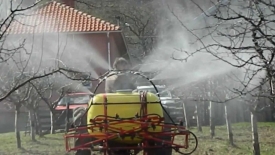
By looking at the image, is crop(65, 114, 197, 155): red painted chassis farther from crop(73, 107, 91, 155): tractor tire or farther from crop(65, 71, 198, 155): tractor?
crop(73, 107, 91, 155): tractor tire

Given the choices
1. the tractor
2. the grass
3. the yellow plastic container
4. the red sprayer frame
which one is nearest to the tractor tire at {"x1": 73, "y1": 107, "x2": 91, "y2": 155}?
the tractor

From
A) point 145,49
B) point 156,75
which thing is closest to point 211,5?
point 156,75

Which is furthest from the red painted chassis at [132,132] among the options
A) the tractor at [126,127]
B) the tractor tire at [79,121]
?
the tractor tire at [79,121]

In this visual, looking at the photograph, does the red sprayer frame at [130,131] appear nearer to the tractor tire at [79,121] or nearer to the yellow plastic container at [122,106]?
the yellow plastic container at [122,106]

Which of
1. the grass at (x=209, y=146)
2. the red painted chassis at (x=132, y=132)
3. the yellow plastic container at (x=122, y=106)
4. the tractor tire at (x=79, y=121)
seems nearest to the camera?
the red painted chassis at (x=132, y=132)

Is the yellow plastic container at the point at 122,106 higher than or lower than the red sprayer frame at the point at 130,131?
higher

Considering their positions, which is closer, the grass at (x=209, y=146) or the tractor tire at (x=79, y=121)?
the tractor tire at (x=79, y=121)

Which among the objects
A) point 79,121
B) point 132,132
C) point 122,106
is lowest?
point 132,132

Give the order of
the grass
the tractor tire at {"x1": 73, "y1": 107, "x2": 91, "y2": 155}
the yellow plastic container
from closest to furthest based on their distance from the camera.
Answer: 1. the yellow plastic container
2. the tractor tire at {"x1": 73, "y1": 107, "x2": 91, "y2": 155}
3. the grass

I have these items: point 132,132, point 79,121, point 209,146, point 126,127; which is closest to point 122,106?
point 126,127

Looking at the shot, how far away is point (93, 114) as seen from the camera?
25.8ft

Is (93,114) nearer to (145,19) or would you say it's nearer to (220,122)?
(220,122)

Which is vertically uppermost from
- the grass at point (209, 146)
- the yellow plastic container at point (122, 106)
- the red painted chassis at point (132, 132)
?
the yellow plastic container at point (122, 106)

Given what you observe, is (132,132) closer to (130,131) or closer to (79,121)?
(130,131)
